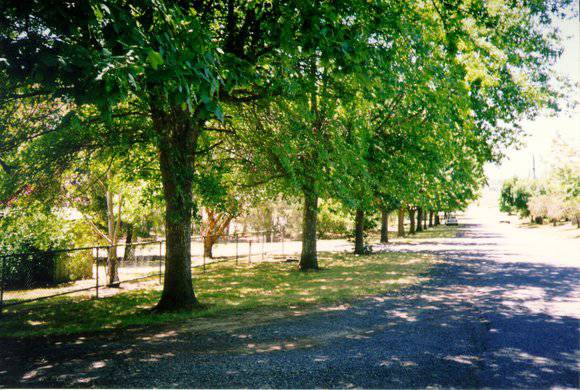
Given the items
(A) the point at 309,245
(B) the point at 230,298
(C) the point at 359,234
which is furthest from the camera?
(C) the point at 359,234

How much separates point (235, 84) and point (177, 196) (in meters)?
4.09

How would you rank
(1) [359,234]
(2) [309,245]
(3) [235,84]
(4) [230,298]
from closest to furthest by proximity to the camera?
(3) [235,84] → (4) [230,298] → (2) [309,245] → (1) [359,234]

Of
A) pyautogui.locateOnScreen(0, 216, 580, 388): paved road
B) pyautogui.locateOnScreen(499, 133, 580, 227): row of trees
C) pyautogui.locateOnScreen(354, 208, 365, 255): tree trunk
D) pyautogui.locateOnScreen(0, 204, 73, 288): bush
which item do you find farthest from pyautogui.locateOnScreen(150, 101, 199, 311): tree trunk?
pyautogui.locateOnScreen(499, 133, 580, 227): row of trees

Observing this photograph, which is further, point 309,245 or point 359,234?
point 359,234

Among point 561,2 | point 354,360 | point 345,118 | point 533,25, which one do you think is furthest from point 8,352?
point 533,25

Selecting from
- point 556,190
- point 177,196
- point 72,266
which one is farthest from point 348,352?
point 556,190

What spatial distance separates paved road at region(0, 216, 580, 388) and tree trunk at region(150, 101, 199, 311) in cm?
208

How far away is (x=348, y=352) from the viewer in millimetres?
6445

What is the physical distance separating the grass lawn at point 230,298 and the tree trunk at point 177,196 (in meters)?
0.69

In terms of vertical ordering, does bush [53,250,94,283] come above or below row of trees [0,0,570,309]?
below

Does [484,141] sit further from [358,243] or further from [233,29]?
[358,243]

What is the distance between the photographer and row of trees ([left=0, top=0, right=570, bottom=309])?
4.85 meters

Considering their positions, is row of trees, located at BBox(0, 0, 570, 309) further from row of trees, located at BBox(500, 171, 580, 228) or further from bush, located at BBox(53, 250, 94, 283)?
row of trees, located at BBox(500, 171, 580, 228)

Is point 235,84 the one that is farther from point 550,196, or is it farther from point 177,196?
point 550,196
